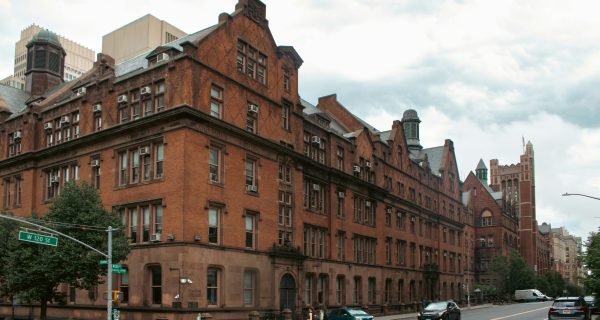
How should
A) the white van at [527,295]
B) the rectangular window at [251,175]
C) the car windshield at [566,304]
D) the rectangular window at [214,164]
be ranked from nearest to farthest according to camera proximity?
1. the car windshield at [566,304]
2. the rectangular window at [214,164]
3. the rectangular window at [251,175]
4. the white van at [527,295]

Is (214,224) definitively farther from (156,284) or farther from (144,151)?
(144,151)

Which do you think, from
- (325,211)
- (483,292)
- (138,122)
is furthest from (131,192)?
(483,292)

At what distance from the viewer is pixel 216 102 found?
140 ft

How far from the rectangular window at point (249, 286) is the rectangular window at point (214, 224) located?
13.3 feet

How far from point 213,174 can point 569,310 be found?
2308 cm

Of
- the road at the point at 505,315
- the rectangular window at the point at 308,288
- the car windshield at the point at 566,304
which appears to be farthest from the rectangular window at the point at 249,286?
the car windshield at the point at 566,304

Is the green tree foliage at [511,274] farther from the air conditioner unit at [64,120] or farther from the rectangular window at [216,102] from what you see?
the air conditioner unit at [64,120]

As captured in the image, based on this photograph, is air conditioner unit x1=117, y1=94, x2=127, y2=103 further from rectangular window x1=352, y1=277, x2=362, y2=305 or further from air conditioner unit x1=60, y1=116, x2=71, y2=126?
rectangular window x1=352, y1=277, x2=362, y2=305

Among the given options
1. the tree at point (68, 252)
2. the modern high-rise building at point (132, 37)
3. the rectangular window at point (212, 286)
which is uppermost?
the modern high-rise building at point (132, 37)

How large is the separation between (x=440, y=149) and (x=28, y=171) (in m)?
58.7

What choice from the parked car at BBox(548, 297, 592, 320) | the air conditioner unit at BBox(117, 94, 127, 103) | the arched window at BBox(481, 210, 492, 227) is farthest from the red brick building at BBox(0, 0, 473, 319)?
the arched window at BBox(481, 210, 492, 227)

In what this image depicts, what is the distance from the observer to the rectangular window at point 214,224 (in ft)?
134

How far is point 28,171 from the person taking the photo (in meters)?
51.8

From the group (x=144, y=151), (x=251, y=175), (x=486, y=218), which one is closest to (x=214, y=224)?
(x=251, y=175)
